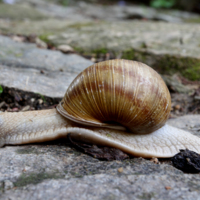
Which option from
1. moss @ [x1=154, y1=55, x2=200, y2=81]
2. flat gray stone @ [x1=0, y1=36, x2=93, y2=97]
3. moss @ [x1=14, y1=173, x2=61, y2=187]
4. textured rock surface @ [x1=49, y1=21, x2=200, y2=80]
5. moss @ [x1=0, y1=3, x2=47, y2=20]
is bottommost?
moss @ [x1=14, y1=173, x2=61, y2=187]

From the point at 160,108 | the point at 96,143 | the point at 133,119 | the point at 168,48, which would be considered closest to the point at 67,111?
the point at 96,143

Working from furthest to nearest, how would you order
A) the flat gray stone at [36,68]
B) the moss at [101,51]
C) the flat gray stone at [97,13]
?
1. the flat gray stone at [97,13]
2. the moss at [101,51]
3. the flat gray stone at [36,68]

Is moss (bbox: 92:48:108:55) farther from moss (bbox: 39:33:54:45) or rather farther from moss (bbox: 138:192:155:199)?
moss (bbox: 138:192:155:199)

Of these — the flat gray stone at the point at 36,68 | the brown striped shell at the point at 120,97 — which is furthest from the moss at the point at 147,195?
the flat gray stone at the point at 36,68

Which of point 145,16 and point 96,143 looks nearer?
point 96,143

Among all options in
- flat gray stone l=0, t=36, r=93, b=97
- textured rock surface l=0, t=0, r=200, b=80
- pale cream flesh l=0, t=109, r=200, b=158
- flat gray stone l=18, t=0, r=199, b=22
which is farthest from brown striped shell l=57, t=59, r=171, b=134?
flat gray stone l=18, t=0, r=199, b=22

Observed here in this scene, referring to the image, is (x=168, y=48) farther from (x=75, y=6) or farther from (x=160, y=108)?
(x=75, y=6)

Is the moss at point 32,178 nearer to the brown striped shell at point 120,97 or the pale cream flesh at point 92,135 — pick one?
the pale cream flesh at point 92,135

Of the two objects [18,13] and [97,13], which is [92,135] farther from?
[97,13]
